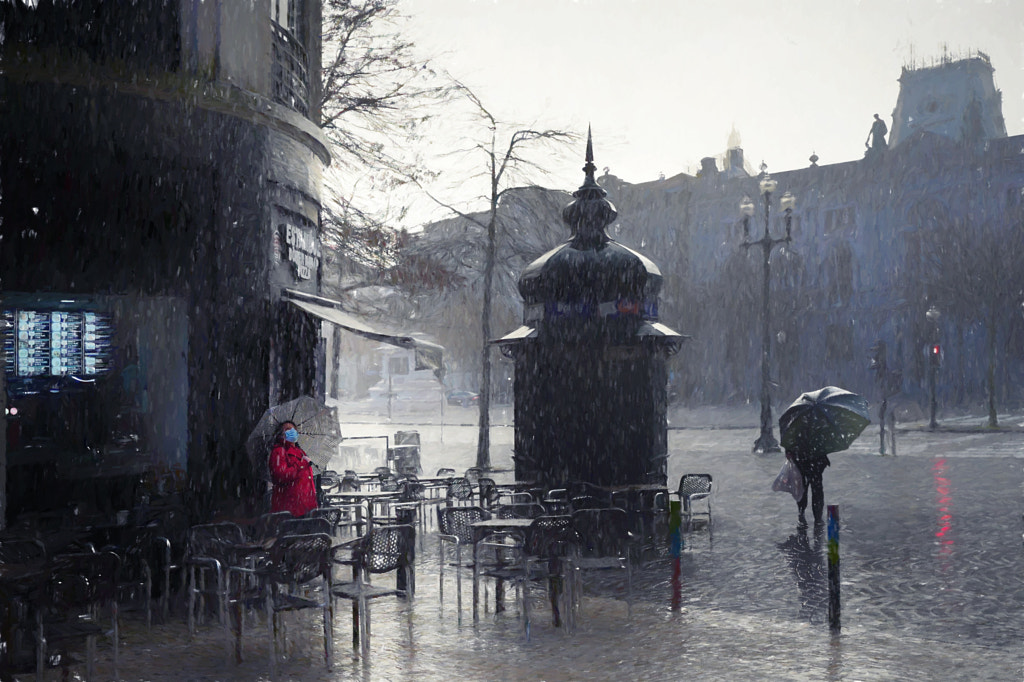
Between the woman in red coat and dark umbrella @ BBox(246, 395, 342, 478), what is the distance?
0.40ft

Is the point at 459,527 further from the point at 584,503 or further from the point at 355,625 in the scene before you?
the point at 355,625

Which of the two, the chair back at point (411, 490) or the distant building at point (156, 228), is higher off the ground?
the distant building at point (156, 228)

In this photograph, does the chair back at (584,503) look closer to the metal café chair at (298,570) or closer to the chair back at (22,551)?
the metal café chair at (298,570)

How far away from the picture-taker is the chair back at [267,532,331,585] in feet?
26.2

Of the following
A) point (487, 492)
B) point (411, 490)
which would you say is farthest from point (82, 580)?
point (411, 490)

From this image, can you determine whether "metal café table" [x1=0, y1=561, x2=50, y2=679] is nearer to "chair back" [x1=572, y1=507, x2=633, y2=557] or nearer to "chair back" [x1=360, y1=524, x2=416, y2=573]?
"chair back" [x1=360, y1=524, x2=416, y2=573]

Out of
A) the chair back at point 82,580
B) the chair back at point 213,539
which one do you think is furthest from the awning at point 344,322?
the chair back at point 82,580

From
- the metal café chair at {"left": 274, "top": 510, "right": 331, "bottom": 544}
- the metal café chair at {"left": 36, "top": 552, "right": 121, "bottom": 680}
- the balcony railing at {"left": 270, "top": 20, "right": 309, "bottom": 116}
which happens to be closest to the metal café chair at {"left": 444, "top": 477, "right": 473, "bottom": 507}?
the metal café chair at {"left": 274, "top": 510, "right": 331, "bottom": 544}

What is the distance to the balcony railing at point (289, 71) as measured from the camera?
12.6m

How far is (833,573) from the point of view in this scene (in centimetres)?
847

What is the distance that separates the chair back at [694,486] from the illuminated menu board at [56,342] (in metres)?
7.68

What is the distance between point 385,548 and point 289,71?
23.3 feet

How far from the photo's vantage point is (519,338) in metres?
13.2

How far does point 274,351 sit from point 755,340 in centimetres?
4679
